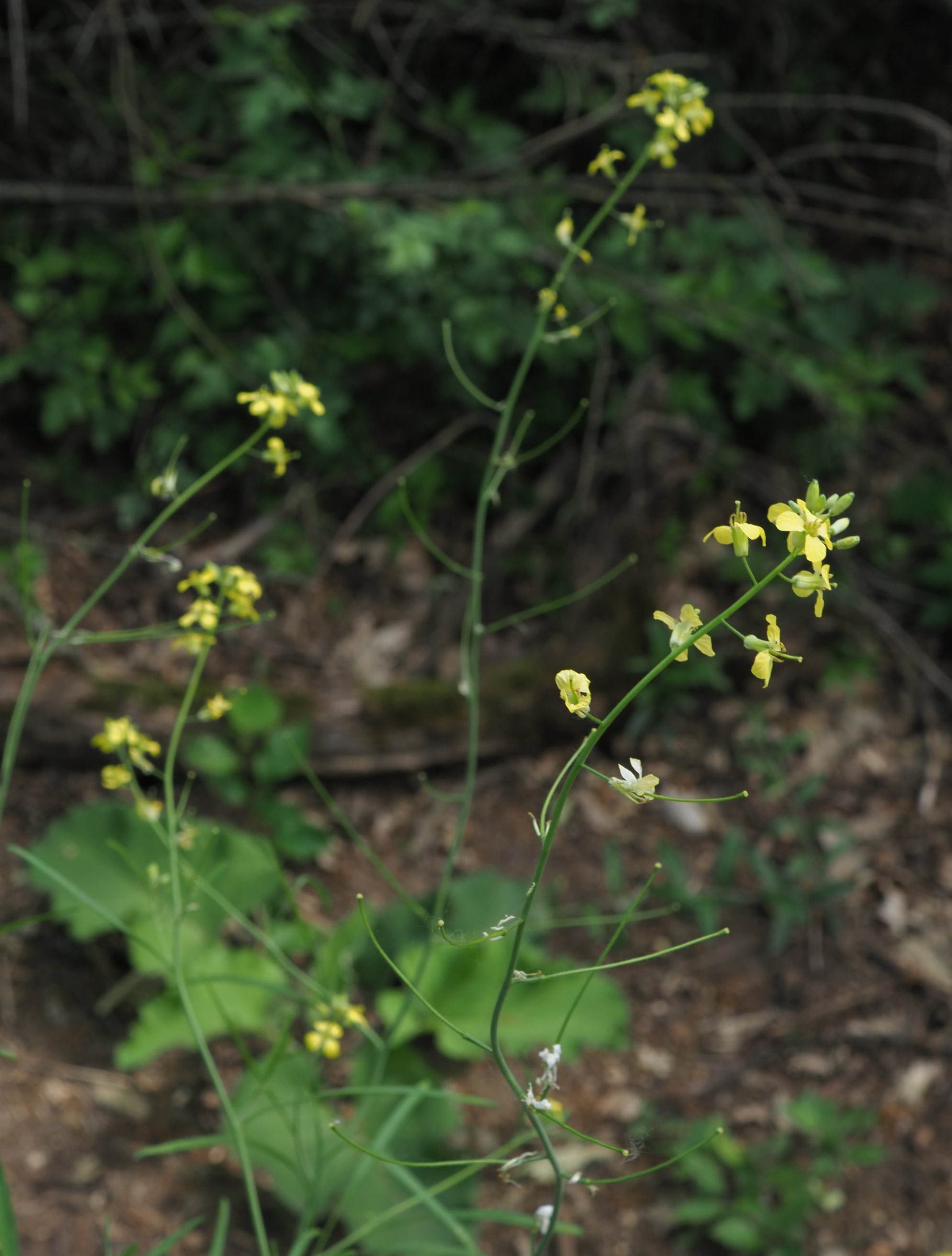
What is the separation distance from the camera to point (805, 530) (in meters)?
0.80

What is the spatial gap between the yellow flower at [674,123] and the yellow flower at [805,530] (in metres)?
0.87

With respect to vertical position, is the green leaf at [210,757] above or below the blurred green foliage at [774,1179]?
above

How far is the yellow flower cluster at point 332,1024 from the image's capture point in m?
1.52

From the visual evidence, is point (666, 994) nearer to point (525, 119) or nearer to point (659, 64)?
point (659, 64)

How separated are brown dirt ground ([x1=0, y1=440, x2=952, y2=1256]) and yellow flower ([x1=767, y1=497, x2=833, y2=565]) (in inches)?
78.1

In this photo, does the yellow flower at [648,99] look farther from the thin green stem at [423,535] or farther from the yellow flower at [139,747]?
→ the yellow flower at [139,747]

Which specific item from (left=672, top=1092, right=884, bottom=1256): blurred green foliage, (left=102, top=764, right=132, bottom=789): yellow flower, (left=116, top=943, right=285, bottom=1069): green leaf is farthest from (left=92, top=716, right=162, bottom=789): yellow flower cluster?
(left=672, top=1092, right=884, bottom=1256): blurred green foliage

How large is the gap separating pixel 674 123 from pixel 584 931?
213 centimetres

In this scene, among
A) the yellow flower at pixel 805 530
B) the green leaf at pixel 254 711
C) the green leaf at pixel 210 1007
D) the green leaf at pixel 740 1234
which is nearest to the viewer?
the yellow flower at pixel 805 530

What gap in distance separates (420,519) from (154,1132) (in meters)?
2.06

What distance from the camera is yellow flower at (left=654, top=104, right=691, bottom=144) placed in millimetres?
1477

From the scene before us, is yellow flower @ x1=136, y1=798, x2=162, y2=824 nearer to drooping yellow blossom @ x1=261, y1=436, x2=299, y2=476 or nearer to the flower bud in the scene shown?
drooping yellow blossom @ x1=261, y1=436, x2=299, y2=476

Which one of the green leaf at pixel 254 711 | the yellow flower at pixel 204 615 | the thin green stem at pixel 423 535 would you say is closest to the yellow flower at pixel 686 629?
the thin green stem at pixel 423 535

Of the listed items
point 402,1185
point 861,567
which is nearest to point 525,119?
point 861,567
